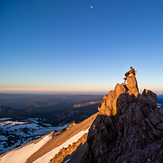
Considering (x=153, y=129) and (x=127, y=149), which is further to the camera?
(x=127, y=149)

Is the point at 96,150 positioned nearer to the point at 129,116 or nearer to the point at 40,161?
the point at 129,116

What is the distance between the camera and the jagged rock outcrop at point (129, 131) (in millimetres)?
Result: 9789

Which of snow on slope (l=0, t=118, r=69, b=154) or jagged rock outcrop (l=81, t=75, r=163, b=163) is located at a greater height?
jagged rock outcrop (l=81, t=75, r=163, b=163)

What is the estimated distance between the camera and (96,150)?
1695 cm

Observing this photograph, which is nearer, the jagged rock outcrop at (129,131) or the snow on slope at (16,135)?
the jagged rock outcrop at (129,131)

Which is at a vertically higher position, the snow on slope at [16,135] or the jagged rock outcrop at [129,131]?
the jagged rock outcrop at [129,131]

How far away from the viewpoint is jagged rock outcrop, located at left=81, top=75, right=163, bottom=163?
979cm

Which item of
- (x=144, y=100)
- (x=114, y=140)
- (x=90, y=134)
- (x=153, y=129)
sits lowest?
(x=90, y=134)

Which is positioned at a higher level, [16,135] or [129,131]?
[129,131]

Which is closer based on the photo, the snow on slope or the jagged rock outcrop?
the jagged rock outcrop

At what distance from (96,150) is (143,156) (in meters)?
9.38

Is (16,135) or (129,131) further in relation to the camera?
(16,135)

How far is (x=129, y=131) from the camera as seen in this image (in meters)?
12.3

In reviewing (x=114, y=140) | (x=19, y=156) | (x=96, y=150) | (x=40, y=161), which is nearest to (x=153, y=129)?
(x=114, y=140)
